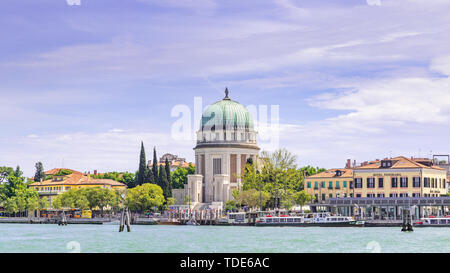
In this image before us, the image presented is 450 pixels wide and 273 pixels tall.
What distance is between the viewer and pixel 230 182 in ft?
392

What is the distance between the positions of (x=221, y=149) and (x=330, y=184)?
2710 centimetres

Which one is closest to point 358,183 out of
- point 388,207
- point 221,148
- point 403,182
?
point 403,182

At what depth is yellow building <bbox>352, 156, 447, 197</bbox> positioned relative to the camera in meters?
88.9

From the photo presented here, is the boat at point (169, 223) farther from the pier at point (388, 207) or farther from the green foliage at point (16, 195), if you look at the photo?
the green foliage at point (16, 195)

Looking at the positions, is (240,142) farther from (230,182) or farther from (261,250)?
(261,250)

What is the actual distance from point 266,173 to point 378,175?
502 inches

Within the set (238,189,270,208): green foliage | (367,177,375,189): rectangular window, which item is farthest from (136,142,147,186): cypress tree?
(367,177,375,189): rectangular window

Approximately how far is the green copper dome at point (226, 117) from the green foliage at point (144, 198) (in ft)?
56.4

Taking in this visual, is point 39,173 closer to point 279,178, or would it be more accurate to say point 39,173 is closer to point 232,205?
point 232,205

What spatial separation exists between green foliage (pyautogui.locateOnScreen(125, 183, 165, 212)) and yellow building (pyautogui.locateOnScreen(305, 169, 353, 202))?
69.3ft

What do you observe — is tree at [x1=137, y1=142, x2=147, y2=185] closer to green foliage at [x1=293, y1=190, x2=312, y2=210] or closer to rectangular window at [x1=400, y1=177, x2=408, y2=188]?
green foliage at [x1=293, y1=190, x2=312, y2=210]

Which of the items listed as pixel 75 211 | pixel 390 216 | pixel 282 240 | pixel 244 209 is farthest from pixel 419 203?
pixel 75 211

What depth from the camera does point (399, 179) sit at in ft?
294

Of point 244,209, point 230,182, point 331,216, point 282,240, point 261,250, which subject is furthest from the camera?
point 230,182
